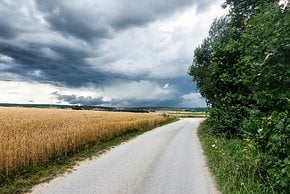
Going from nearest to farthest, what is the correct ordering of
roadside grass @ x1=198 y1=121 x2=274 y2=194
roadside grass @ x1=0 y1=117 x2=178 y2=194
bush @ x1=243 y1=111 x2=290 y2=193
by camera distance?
bush @ x1=243 y1=111 x2=290 y2=193
roadside grass @ x1=198 y1=121 x2=274 y2=194
roadside grass @ x1=0 y1=117 x2=178 y2=194

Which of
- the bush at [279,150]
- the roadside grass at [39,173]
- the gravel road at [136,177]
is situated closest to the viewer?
the bush at [279,150]

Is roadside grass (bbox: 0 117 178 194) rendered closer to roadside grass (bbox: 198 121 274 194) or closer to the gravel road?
the gravel road

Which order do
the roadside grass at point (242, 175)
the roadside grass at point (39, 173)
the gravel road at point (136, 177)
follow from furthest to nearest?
the roadside grass at point (39, 173)
the gravel road at point (136, 177)
the roadside grass at point (242, 175)

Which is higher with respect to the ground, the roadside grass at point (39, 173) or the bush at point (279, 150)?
the bush at point (279, 150)

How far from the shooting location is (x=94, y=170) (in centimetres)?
1299

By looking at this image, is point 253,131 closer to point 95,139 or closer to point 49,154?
point 49,154

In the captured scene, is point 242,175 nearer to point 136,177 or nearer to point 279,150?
point 279,150

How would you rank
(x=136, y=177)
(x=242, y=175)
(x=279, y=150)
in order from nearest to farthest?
1. (x=279, y=150)
2. (x=242, y=175)
3. (x=136, y=177)

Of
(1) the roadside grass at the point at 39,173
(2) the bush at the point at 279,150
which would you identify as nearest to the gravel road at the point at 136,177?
(1) the roadside grass at the point at 39,173

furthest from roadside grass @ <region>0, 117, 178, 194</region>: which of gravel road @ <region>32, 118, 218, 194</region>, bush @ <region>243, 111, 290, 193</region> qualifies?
bush @ <region>243, 111, 290, 193</region>

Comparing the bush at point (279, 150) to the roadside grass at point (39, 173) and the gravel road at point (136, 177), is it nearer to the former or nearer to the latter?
the gravel road at point (136, 177)

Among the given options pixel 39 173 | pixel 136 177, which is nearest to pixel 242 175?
pixel 136 177

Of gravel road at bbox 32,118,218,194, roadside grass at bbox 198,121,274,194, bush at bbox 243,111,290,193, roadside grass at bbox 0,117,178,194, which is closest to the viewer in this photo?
bush at bbox 243,111,290,193

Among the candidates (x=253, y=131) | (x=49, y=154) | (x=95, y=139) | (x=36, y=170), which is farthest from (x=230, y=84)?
(x=36, y=170)
